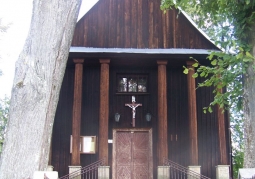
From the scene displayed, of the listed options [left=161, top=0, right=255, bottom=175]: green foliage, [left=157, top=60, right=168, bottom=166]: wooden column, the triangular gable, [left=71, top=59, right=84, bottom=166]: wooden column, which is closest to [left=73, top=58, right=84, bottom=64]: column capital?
[left=71, top=59, right=84, bottom=166]: wooden column

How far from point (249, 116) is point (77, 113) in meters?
6.57

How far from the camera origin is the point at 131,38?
47.4 feet

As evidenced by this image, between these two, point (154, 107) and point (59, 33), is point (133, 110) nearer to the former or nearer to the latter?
point (154, 107)

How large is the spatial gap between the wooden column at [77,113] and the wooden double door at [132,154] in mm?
1699

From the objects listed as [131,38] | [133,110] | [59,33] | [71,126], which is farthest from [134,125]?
[59,33]

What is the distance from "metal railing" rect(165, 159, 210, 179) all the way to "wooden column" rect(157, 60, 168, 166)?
283 mm

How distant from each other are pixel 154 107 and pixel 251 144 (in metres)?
6.97

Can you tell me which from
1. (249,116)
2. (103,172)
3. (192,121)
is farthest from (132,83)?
(249,116)

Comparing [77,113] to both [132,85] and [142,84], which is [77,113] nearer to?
[132,85]

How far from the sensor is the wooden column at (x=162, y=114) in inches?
500

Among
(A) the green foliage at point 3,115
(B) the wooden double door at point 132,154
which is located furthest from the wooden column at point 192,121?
(A) the green foliage at point 3,115

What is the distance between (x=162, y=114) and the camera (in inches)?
508

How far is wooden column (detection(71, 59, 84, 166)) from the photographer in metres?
12.7

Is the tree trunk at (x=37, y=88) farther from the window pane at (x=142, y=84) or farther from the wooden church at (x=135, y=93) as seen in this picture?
the window pane at (x=142, y=84)
